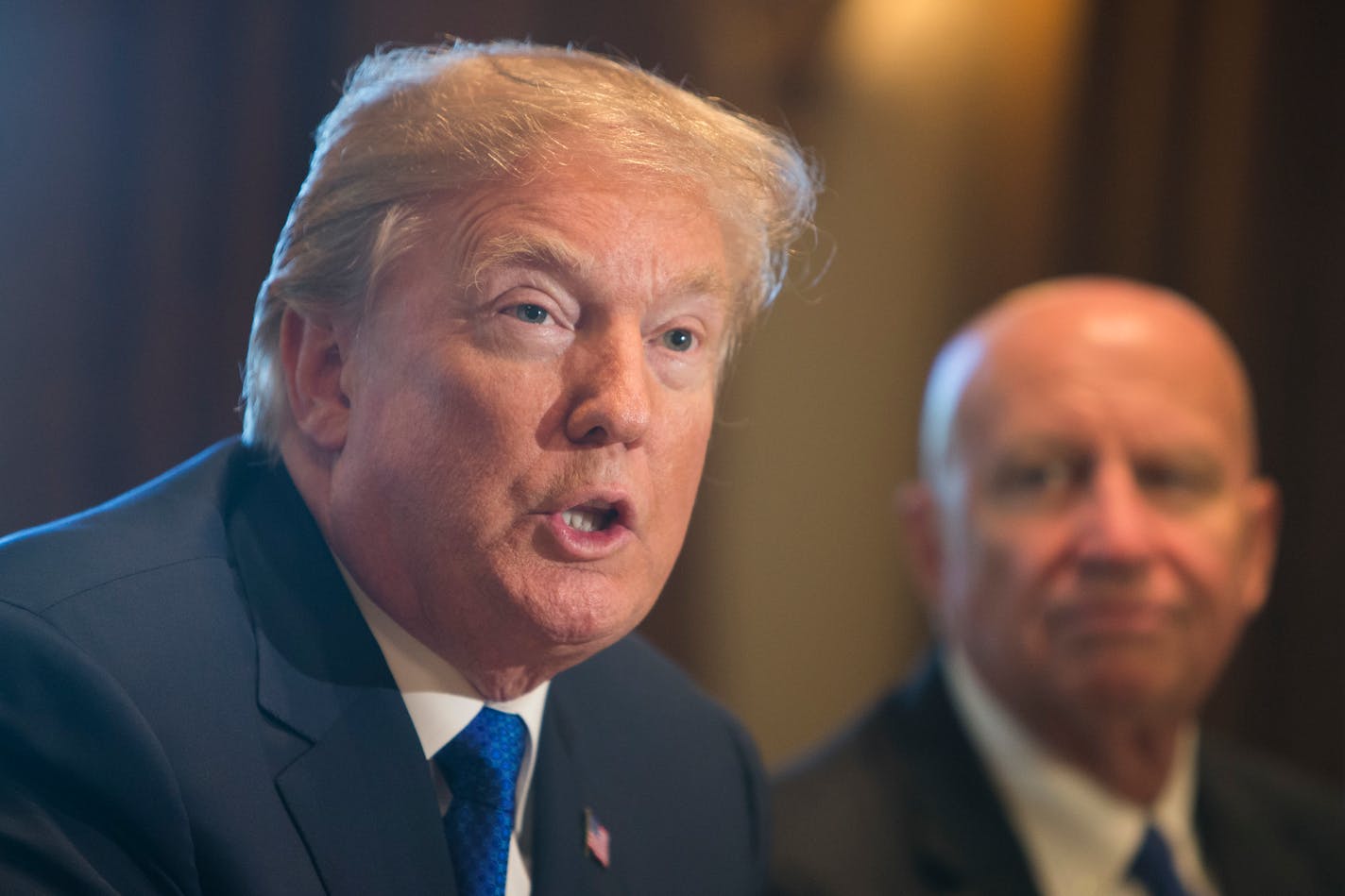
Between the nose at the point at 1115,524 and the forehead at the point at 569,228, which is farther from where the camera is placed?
the nose at the point at 1115,524

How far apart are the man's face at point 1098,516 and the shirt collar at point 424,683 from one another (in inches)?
37.8

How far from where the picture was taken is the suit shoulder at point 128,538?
0.92 meters

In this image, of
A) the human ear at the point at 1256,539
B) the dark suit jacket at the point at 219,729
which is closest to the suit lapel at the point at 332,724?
the dark suit jacket at the point at 219,729

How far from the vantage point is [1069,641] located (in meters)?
1.75

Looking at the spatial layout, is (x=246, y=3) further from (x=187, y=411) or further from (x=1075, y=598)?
(x=1075, y=598)

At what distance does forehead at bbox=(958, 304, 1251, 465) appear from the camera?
5.85 feet

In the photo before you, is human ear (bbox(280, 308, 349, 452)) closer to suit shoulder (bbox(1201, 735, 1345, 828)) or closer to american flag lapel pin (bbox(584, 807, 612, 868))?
american flag lapel pin (bbox(584, 807, 612, 868))

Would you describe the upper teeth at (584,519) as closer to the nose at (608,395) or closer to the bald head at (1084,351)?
the nose at (608,395)

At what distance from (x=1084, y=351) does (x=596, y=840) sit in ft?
3.38

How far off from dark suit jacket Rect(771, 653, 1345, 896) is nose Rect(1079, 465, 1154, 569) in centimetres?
31

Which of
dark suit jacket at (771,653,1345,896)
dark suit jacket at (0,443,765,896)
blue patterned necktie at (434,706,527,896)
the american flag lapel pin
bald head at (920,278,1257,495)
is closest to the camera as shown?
dark suit jacket at (0,443,765,896)

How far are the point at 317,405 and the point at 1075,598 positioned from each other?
109cm

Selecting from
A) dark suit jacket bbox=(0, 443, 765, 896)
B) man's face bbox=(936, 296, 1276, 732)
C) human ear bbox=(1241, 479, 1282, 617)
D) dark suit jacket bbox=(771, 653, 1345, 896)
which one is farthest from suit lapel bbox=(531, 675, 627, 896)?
human ear bbox=(1241, 479, 1282, 617)

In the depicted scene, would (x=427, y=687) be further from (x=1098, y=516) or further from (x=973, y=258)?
(x=973, y=258)
